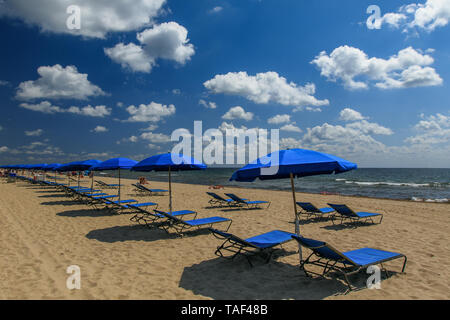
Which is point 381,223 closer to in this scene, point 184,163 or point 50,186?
point 184,163

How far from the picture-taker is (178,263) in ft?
16.4

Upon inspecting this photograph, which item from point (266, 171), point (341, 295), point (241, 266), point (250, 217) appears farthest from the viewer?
point (250, 217)

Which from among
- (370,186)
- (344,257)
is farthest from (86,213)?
(370,186)

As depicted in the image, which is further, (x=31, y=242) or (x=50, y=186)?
(x=50, y=186)

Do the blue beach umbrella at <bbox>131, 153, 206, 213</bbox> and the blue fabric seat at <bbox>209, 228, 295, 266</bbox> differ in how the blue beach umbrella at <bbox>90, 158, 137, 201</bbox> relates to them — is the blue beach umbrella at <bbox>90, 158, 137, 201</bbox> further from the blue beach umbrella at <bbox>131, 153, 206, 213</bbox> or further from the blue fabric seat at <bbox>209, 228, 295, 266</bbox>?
the blue fabric seat at <bbox>209, 228, 295, 266</bbox>

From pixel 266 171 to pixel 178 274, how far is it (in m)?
2.29

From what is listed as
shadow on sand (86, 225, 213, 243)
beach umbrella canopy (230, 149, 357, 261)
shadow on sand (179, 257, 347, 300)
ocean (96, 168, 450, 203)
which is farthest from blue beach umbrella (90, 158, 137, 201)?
ocean (96, 168, 450, 203)

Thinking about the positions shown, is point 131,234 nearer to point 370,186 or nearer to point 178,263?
point 178,263

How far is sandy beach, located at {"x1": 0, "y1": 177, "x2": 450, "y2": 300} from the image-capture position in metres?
3.83

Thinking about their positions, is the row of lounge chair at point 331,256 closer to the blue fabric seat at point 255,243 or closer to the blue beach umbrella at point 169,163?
the blue fabric seat at point 255,243

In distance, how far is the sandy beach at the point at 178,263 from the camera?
3834 mm
